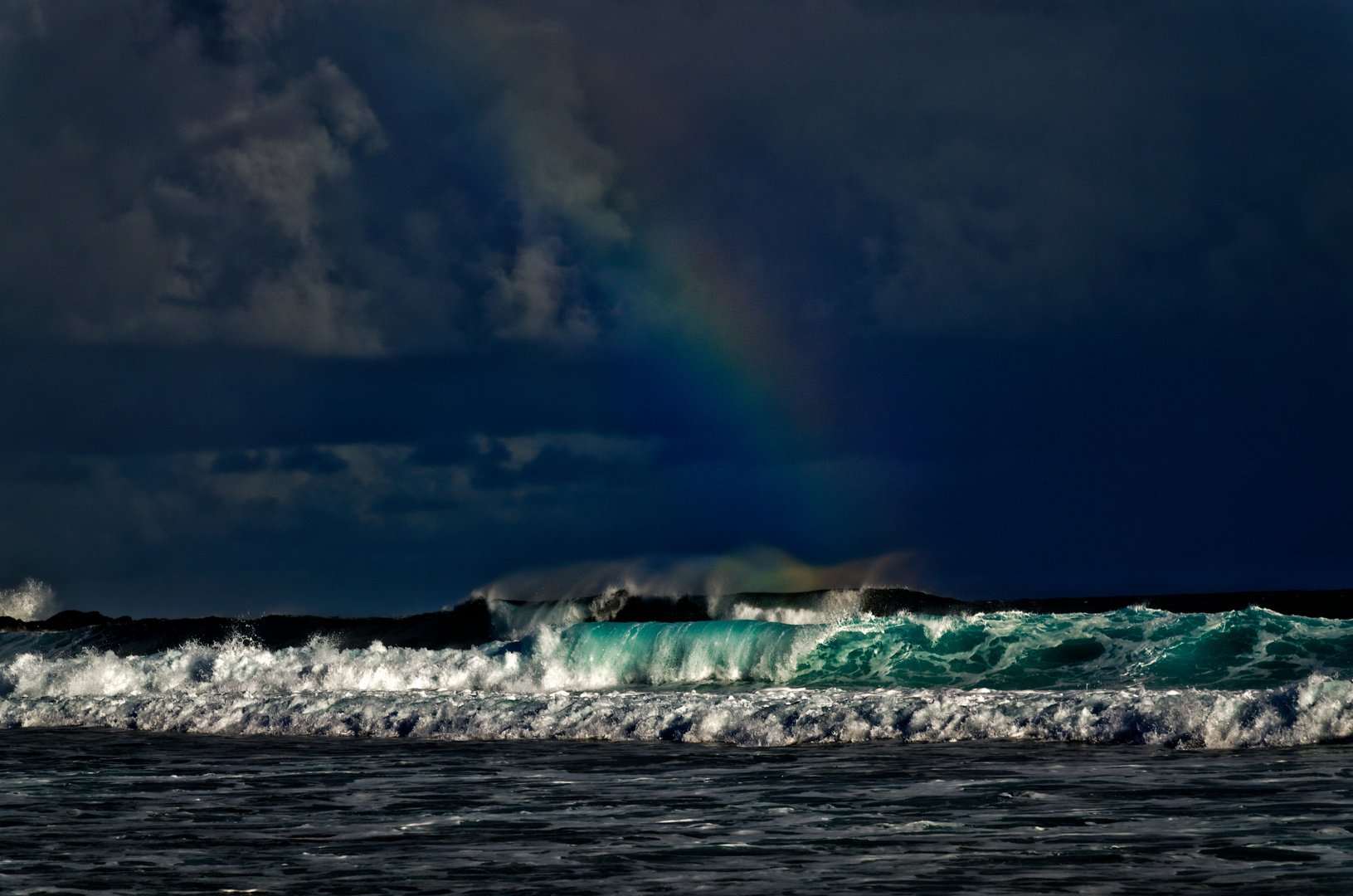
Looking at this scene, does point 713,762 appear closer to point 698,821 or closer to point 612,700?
point 698,821

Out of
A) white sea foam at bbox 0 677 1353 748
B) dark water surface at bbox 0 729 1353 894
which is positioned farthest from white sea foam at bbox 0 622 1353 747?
dark water surface at bbox 0 729 1353 894

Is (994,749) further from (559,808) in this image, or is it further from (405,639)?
(405,639)

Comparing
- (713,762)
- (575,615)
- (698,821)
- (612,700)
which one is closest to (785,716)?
(713,762)

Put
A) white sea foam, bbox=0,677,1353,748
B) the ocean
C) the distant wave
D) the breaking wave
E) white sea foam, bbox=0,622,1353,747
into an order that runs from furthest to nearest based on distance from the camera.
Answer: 1. the distant wave
2. the breaking wave
3. white sea foam, bbox=0,622,1353,747
4. white sea foam, bbox=0,677,1353,748
5. the ocean

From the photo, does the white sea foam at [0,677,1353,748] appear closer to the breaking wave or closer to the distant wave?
the breaking wave

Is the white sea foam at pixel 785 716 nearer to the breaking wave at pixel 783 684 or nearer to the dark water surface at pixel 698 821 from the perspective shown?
the breaking wave at pixel 783 684

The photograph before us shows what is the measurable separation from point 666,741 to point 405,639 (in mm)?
25789

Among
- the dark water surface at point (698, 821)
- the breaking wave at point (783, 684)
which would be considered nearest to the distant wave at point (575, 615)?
the breaking wave at point (783, 684)

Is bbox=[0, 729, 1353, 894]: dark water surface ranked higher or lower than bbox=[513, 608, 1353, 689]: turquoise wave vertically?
lower

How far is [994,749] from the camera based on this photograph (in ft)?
55.0

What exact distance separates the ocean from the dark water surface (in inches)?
2.0

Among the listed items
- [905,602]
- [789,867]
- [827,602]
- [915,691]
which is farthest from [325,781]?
[905,602]

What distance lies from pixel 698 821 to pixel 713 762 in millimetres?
4784

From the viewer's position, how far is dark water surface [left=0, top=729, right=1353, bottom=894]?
9234 mm
